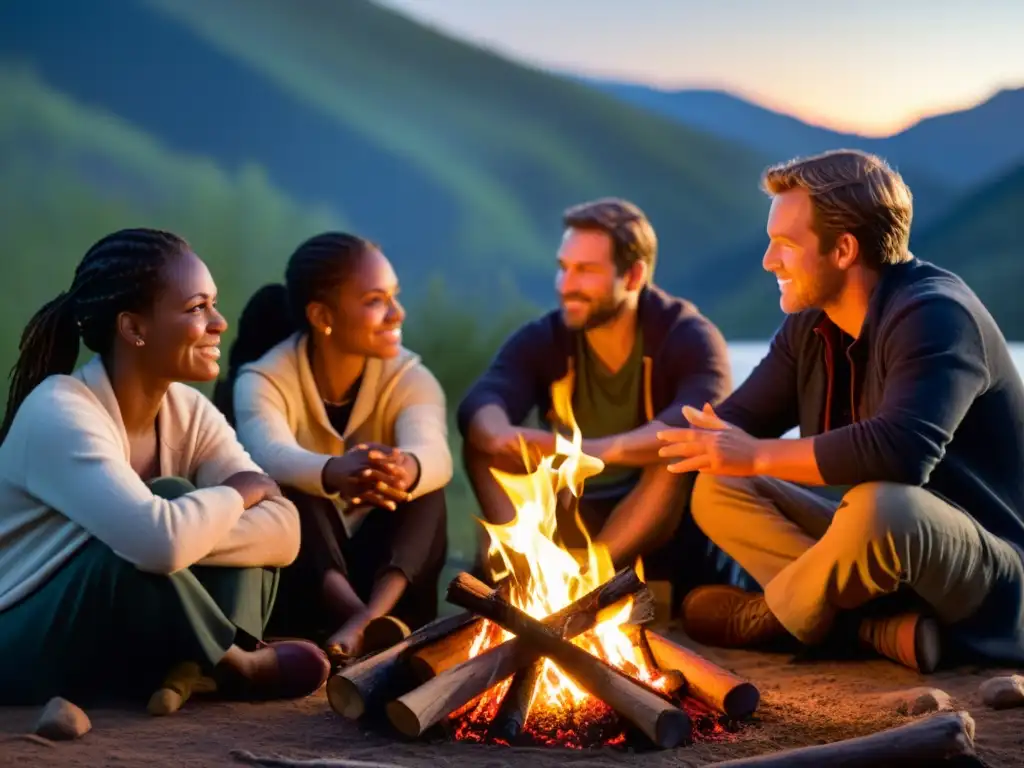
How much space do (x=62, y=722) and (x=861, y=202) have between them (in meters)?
2.85

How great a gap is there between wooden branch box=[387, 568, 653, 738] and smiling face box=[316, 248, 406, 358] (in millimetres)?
1610

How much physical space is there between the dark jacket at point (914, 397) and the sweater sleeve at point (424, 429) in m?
1.06

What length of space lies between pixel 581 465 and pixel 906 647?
123 centimetres

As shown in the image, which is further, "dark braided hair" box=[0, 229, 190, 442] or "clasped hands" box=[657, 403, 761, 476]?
"clasped hands" box=[657, 403, 761, 476]

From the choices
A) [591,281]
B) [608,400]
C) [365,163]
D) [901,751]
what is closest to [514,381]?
[608,400]

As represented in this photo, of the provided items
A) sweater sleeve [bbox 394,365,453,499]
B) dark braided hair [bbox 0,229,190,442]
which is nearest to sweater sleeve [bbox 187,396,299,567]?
dark braided hair [bbox 0,229,190,442]

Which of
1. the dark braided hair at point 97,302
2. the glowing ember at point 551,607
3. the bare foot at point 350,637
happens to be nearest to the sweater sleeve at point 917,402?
the glowing ember at point 551,607

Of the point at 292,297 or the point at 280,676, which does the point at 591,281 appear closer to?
the point at 292,297

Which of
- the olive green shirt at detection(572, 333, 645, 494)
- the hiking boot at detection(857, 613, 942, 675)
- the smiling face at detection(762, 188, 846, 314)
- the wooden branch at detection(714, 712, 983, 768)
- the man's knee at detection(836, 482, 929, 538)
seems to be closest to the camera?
the wooden branch at detection(714, 712, 983, 768)

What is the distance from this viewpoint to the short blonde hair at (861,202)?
4.33 meters

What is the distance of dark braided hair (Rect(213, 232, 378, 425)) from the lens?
16.7 feet

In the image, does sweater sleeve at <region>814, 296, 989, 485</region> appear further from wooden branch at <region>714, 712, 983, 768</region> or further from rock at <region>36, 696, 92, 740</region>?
rock at <region>36, 696, 92, 740</region>

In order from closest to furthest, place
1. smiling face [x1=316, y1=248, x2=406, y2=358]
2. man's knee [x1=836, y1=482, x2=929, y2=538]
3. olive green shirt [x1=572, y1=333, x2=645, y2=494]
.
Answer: man's knee [x1=836, y1=482, x2=929, y2=538]
smiling face [x1=316, y1=248, x2=406, y2=358]
olive green shirt [x1=572, y1=333, x2=645, y2=494]

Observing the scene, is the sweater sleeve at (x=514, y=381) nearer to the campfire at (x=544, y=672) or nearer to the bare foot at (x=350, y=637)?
the bare foot at (x=350, y=637)
